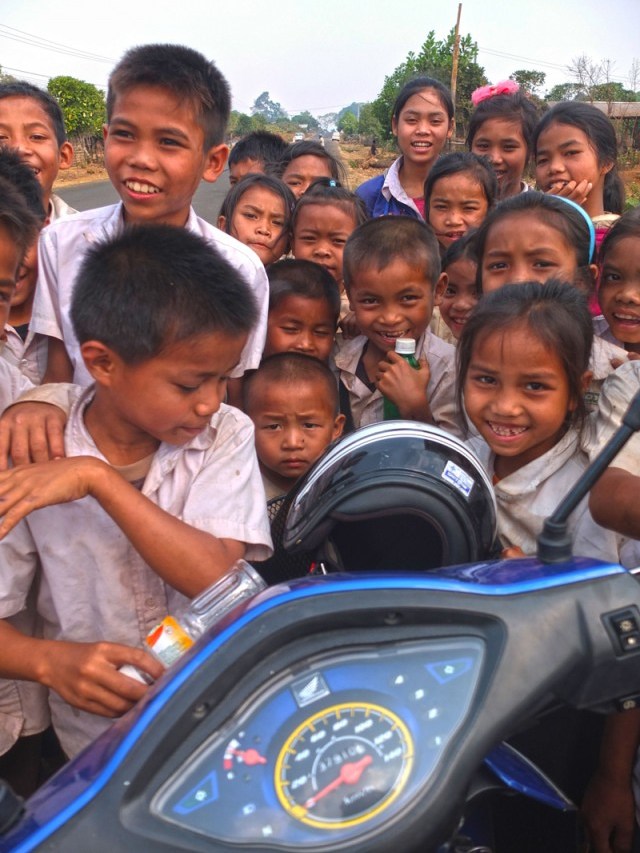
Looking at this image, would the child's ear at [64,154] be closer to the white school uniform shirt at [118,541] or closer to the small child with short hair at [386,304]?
the small child with short hair at [386,304]

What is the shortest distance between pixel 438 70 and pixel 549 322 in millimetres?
49909

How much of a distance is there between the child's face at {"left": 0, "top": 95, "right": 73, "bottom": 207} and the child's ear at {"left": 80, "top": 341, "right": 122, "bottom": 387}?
2.09 metres

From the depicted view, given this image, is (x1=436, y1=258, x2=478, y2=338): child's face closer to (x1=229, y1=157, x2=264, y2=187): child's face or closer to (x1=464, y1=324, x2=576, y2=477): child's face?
(x1=464, y1=324, x2=576, y2=477): child's face

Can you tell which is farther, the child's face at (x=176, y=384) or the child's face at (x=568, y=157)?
the child's face at (x=568, y=157)

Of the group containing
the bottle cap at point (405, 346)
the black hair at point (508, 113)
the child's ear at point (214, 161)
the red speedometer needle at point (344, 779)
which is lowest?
the red speedometer needle at point (344, 779)

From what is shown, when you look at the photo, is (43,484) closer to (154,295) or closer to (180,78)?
(154,295)

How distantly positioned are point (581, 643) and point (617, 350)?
5.24ft

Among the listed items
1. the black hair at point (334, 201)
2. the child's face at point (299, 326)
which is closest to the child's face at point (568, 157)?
the black hair at point (334, 201)

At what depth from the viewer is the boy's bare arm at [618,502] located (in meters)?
1.51

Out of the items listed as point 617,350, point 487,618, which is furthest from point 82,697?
point 617,350

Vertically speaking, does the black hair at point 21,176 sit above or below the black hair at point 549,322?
above

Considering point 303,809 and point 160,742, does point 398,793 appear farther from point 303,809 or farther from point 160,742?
point 160,742

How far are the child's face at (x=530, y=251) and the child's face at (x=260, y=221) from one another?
135 cm

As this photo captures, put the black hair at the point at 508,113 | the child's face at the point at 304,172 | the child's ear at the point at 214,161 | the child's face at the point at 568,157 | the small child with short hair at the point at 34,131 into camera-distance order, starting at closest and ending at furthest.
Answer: the child's ear at the point at 214,161, the small child with short hair at the point at 34,131, the child's face at the point at 568,157, the black hair at the point at 508,113, the child's face at the point at 304,172
